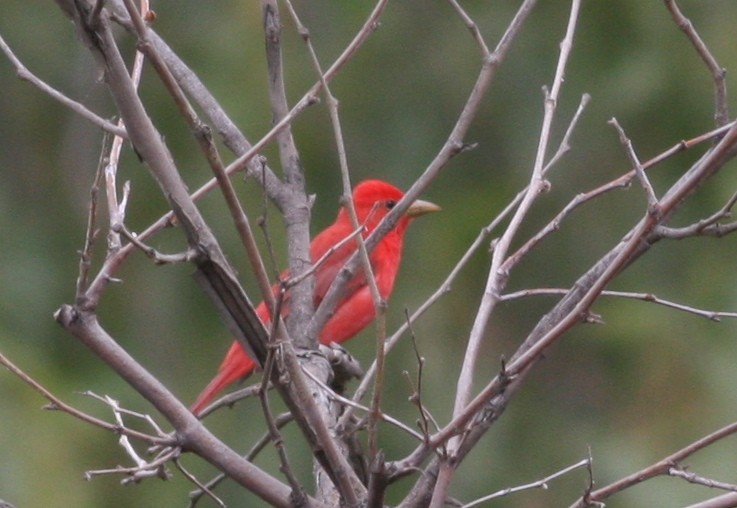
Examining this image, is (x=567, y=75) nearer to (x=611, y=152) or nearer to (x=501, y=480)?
(x=611, y=152)

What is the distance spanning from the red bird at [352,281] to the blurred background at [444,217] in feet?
3.34

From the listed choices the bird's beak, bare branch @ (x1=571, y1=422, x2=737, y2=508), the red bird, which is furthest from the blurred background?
bare branch @ (x1=571, y1=422, x2=737, y2=508)

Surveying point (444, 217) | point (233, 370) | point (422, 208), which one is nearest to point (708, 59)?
point (233, 370)

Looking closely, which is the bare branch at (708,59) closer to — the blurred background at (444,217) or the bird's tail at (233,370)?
the bird's tail at (233,370)

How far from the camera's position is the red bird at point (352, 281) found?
546 centimetres

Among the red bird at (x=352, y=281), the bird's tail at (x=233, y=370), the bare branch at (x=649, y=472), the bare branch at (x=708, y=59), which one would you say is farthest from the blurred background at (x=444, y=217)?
the bare branch at (x=649, y=472)

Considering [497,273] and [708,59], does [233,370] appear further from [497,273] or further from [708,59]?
[708,59]

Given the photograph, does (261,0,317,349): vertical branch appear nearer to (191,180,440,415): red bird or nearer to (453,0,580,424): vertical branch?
(453,0,580,424): vertical branch

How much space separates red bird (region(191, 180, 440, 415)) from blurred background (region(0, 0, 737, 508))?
1.02 metres

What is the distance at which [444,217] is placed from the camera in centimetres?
781

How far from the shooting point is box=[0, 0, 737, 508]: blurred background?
7242 mm

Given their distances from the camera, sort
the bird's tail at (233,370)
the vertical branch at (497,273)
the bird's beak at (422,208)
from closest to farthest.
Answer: the vertical branch at (497,273)
the bird's tail at (233,370)
the bird's beak at (422,208)

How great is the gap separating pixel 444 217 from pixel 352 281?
2.18 m

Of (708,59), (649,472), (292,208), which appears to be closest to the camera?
(649,472)
